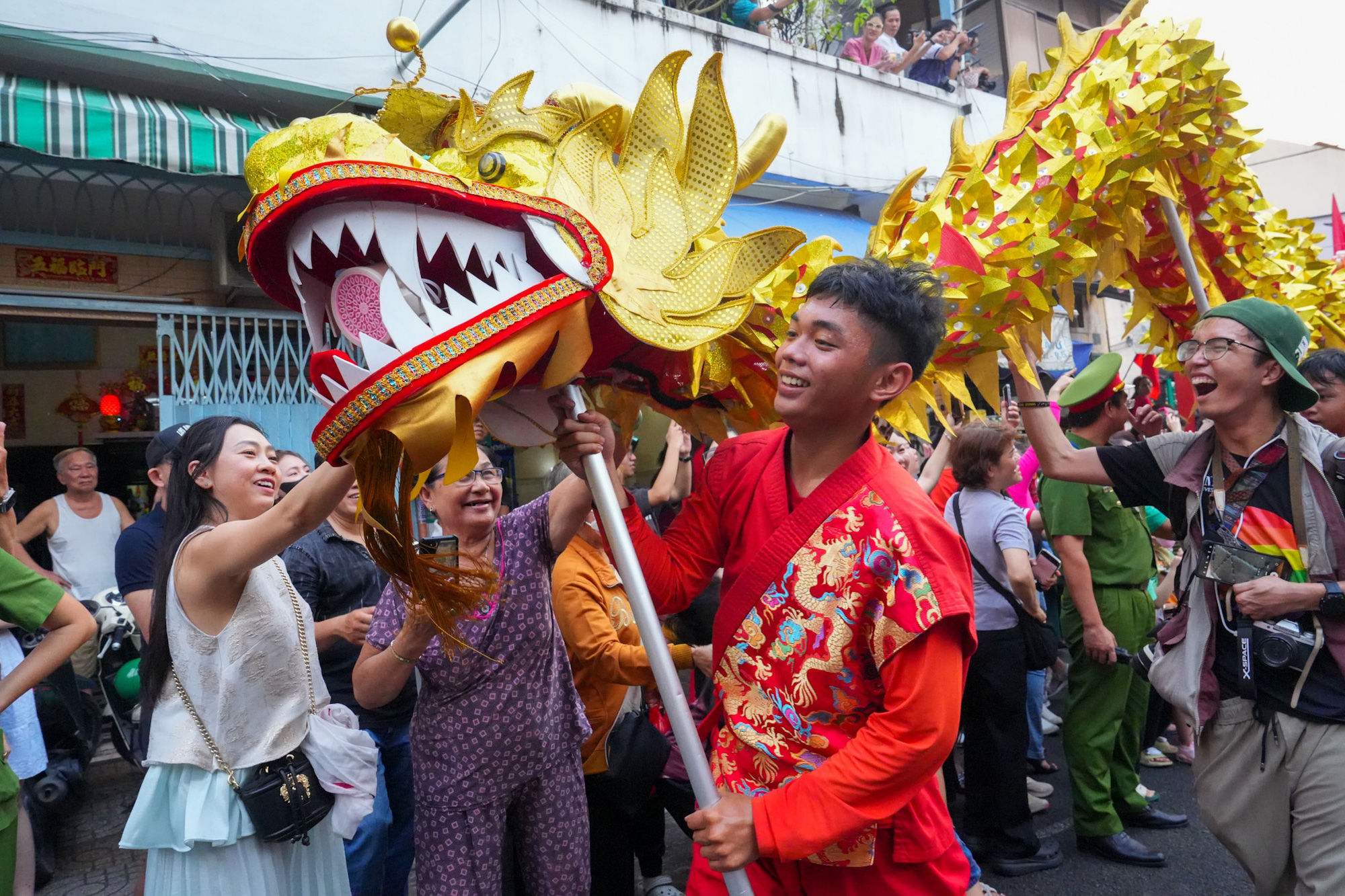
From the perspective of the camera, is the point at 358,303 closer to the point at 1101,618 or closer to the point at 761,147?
the point at 761,147

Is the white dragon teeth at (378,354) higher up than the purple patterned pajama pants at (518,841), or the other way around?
the white dragon teeth at (378,354)

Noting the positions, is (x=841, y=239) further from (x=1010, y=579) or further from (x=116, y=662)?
(x=116, y=662)

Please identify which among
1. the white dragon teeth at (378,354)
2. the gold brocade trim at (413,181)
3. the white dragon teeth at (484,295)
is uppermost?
the gold brocade trim at (413,181)

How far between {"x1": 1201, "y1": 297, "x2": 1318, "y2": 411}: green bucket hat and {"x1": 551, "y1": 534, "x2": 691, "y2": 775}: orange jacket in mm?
1697

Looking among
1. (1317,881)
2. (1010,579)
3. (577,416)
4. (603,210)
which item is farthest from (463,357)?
(1010,579)

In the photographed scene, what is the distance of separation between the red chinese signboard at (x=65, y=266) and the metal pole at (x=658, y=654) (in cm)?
539

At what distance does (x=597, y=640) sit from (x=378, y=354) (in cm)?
150

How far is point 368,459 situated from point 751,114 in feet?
23.4

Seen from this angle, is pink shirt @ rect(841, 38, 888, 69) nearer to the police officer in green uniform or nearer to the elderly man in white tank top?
the police officer in green uniform

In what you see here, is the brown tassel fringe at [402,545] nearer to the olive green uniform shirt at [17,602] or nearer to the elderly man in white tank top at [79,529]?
the olive green uniform shirt at [17,602]

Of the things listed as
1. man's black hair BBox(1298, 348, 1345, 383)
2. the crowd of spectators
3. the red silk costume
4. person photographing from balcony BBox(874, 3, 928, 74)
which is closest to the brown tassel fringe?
the red silk costume

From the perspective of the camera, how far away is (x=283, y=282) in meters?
1.50

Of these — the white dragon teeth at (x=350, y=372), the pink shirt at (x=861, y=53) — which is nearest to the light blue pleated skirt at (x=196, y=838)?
the white dragon teeth at (x=350, y=372)

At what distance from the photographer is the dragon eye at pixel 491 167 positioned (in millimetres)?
1435
